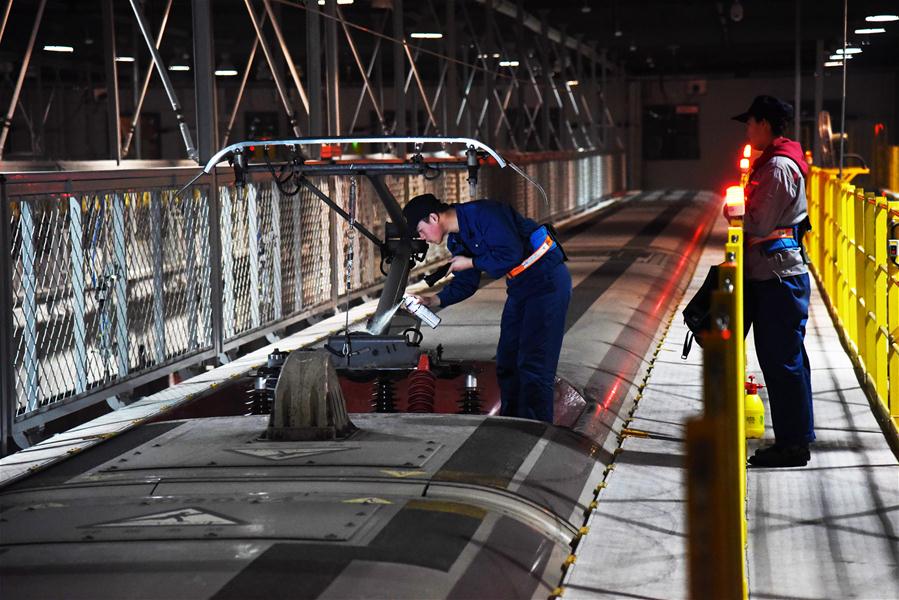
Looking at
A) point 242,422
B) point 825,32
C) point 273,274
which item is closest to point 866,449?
point 242,422

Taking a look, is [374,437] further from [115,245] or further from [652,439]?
[115,245]

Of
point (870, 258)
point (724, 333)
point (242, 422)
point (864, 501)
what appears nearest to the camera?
point (724, 333)

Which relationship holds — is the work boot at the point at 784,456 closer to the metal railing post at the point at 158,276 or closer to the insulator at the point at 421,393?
the insulator at the point at 421,393

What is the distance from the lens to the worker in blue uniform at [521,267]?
255 inches

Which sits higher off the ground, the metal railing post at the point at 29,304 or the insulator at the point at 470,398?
the metal railing post at the point at 29,304

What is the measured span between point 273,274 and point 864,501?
21.6 feet

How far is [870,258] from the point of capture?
7.90 meters

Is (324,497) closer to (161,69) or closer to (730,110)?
(161,69)

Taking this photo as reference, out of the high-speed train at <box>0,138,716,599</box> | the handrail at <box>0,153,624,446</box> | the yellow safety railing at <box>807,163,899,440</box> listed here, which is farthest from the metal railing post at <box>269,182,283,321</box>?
the yellow safety railing at <box>807,163,899,440</box>

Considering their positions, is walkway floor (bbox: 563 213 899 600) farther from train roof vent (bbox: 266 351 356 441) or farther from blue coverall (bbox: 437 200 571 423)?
train roof vent (bbox: 266 351 356 441)

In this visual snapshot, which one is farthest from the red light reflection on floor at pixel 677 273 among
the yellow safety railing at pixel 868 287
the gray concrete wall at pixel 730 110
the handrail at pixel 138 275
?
the gray concrete wall at pixel 730 110

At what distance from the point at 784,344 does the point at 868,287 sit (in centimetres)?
218

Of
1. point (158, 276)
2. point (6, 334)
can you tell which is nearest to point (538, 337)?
point (6, 334)

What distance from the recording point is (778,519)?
5.30m
